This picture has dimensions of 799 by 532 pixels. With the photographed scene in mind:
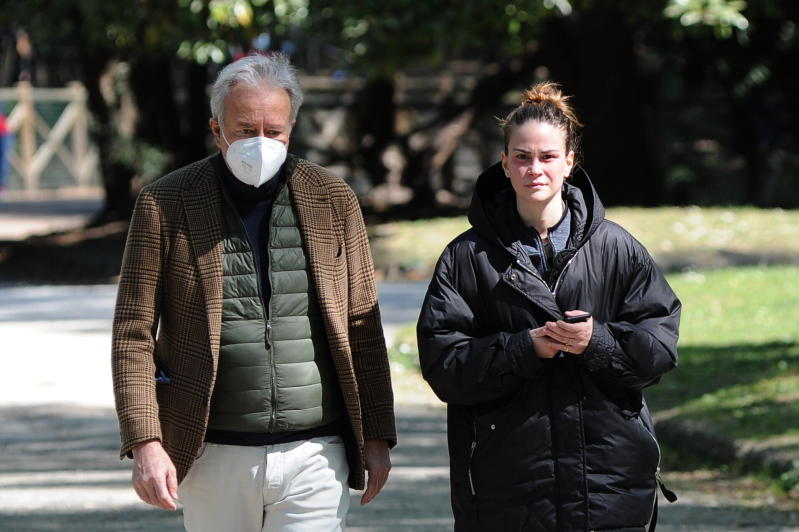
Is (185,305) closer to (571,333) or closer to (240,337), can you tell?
(240,337)

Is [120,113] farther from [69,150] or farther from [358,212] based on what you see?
[358,212]

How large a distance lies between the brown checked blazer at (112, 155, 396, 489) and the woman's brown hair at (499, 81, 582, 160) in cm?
52

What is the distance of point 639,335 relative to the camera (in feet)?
12.9

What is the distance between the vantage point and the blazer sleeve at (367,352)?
13.7ft

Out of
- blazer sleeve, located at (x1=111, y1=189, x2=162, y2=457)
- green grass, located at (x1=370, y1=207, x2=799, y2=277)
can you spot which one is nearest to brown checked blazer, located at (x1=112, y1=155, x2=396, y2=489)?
blazer sleeve, located at (x1=111, y1=189, x2=162, y2=457)

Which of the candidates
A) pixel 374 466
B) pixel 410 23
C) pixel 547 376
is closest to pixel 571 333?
pixel 547 376

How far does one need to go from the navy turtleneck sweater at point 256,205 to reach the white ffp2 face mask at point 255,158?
0.08 metres

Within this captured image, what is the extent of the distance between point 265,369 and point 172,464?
330 mm

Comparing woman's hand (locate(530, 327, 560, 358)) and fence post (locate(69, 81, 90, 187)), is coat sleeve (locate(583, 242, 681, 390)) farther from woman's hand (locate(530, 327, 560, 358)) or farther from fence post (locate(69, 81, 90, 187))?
fence post (locate(69, 81, 90, 187))

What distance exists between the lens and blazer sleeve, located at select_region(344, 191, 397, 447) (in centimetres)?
418

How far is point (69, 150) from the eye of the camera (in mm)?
34312

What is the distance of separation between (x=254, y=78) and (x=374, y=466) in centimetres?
108

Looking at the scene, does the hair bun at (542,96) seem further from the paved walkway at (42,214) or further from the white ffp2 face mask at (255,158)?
the paved walkway at (42,214)

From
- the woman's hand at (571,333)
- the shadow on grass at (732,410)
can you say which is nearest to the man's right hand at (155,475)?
the woman's hand at (571,333)
